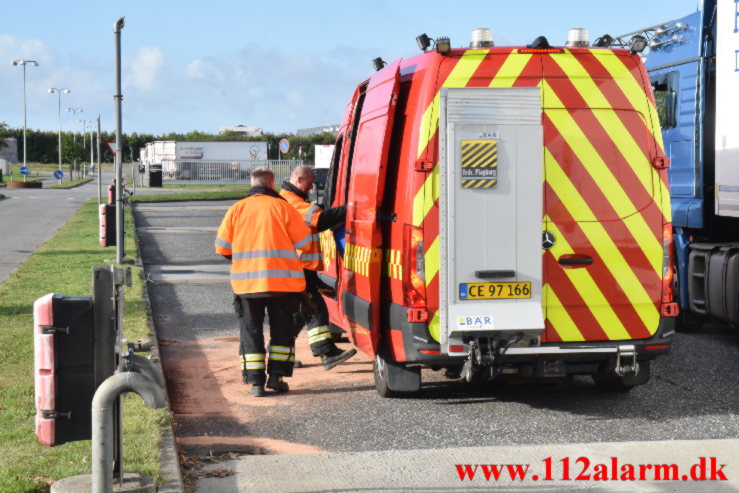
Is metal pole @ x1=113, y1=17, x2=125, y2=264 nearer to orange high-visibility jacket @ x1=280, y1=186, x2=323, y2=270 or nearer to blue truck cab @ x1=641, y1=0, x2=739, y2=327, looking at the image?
orange high-visibility jacket @ x1=280, y1=186, x2=323, y2=270

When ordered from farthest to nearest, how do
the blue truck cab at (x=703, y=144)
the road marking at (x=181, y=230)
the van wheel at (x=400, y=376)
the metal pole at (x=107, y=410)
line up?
1. the road marking at (x=181, y=230)
2. the blue truck cab at (x=703, y=144)
3. the van wheel at (x=400, y=376)
4. the metal pole at (x=107, y=410)

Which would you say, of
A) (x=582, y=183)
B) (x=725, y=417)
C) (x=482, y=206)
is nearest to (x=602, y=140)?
(x=582, y=183)

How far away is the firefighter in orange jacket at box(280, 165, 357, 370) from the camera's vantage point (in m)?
8.60

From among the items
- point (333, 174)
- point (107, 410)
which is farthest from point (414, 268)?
point (107, 410)

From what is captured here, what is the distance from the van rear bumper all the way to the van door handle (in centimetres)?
53

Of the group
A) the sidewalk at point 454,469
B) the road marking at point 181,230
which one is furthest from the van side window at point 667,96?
the road marking at point 181,230

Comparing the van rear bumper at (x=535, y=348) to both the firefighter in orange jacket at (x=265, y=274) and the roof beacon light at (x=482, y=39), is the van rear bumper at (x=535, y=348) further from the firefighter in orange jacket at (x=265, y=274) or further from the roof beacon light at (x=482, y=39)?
the roof beacon light at (x=482, y=39)

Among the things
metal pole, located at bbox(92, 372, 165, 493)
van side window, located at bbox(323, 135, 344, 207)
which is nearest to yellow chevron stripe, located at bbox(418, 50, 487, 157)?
van side window, located at bbox(323, 135, 344, 207)

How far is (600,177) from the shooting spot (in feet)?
23.6

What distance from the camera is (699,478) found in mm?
5723

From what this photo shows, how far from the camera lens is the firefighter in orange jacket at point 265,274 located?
823 cm

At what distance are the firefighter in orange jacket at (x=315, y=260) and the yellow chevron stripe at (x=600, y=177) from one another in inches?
81.1

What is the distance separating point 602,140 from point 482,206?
97 cm

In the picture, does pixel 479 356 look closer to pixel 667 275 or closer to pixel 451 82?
pixel 667 275
